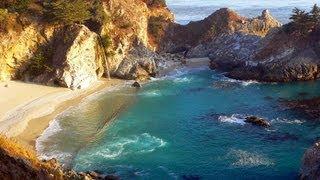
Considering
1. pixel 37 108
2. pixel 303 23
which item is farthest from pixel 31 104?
pixel 303 23

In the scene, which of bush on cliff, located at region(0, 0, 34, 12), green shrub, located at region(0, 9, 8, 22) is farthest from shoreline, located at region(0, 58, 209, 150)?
bush on cliff, located at region(0, 0, 34, 12)

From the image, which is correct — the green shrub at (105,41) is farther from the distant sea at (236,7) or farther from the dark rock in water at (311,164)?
the dark rock in water at (311,164)

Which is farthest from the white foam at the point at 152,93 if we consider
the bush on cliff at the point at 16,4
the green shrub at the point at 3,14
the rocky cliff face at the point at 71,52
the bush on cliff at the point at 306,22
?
the bush on cliff at the point at 306,22

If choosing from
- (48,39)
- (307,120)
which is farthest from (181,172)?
(48,39)

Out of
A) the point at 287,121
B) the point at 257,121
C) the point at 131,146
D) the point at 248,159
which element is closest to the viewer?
the point at 248,159

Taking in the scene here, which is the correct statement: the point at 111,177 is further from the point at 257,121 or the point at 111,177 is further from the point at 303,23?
the point at 303,23

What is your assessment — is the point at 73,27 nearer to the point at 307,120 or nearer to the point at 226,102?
the point at 226,102

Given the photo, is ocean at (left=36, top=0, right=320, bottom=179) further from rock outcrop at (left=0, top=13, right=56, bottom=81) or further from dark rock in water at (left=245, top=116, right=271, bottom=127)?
rock outcrop at (left=0, top=13, right=56, bottom=81)
